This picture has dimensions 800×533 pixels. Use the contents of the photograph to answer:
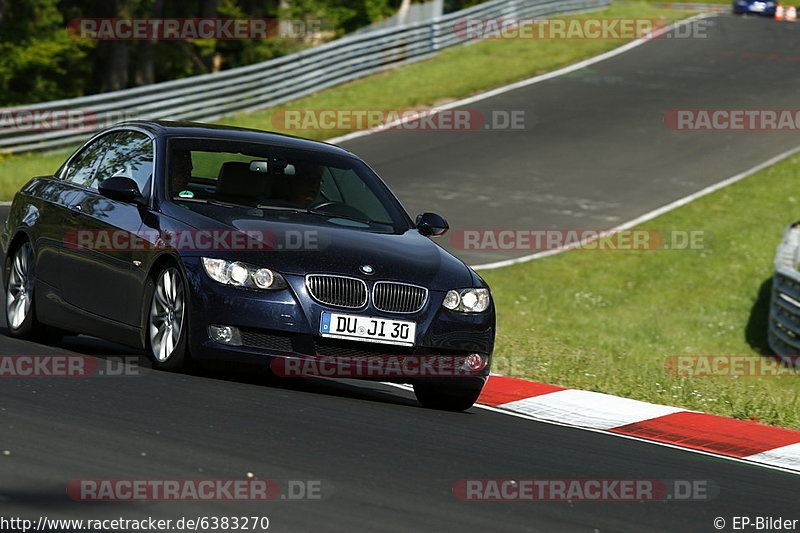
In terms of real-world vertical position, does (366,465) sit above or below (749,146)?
above

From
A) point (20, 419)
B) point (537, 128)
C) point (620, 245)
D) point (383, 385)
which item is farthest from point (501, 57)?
point (20, 419)

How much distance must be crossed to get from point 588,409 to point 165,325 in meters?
2.86

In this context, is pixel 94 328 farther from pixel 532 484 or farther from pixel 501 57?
pixel 501 57

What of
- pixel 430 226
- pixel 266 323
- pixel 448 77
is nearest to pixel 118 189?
pixel 266 323

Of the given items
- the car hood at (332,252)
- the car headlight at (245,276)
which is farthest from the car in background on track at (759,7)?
the car headlight at (245,276)

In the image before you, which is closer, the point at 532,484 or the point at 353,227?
the point at 532,484

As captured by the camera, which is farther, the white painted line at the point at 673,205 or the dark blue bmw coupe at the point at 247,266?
the white painted line at the point at 673,205

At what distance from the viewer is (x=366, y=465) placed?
629cm

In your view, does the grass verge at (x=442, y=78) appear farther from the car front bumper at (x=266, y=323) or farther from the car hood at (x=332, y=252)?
the car front bumper at (x=266, y=323)

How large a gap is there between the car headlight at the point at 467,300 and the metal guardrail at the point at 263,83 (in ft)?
56.2

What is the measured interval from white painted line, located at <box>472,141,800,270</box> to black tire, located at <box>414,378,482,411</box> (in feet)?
35.0

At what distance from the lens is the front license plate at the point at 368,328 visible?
797 centimetres

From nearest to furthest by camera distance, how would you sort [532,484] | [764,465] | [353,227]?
1. [532,484]
2. [764,465]
3. [353,227]

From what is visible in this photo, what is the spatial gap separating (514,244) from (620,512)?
1550cm
